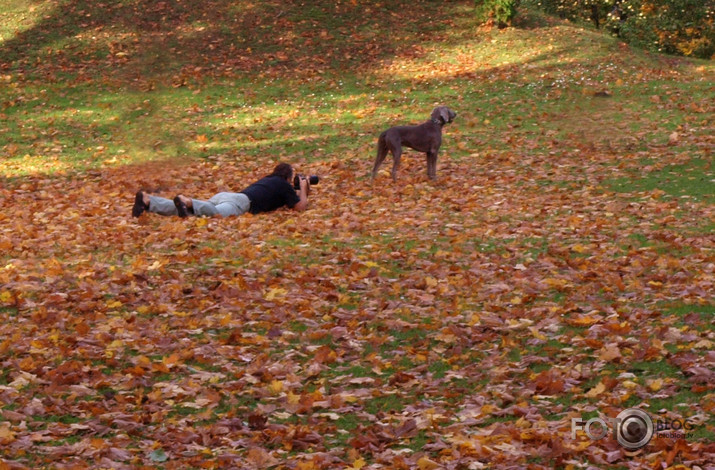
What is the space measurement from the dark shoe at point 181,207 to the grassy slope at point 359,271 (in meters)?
0.28

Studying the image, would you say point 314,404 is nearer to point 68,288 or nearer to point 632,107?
point 68,288

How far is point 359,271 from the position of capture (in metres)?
9.87

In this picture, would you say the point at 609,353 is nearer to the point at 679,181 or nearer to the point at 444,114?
the point at 679,181

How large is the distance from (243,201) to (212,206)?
491 mm

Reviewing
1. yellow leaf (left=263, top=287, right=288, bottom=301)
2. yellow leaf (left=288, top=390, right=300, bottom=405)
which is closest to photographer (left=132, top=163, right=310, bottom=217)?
yellow leaf (left=263, top=287, right=288, bottom=301)

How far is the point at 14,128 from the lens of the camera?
21.0 metres

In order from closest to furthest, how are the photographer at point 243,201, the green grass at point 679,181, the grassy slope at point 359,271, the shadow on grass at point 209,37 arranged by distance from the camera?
the grassy slope at point 359,271, the photographer at point 243,201, the green grass at point 679,181, the shadow on grass at point 209,37

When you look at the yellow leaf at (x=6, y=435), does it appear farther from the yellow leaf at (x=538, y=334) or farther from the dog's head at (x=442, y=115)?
the dog's head at (x=442, y=115)

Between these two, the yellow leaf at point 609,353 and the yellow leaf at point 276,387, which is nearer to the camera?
the yellow leaf at point 276,387

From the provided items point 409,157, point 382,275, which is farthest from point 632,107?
point 382,275

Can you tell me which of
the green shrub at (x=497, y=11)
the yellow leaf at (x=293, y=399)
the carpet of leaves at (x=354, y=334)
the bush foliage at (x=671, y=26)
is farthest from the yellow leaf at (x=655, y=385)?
the bush foliage at (x=671, y=26)

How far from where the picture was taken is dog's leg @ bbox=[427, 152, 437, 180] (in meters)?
14.8

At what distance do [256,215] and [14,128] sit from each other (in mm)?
10757

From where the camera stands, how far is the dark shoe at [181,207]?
40.6 ft
